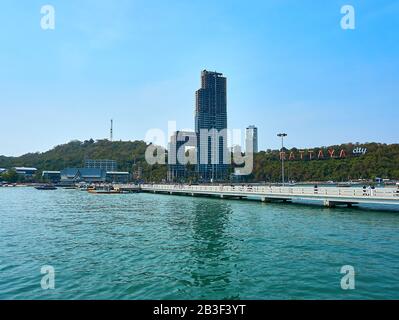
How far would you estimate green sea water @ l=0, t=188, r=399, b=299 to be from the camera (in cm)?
1257

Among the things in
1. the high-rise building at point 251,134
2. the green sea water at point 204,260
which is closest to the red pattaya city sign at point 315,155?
the high-rise building at point 251,134

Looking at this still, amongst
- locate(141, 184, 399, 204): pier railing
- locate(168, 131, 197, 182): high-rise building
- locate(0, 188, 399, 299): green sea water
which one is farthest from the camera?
locate(168, 131, 197, 182): high-rise building

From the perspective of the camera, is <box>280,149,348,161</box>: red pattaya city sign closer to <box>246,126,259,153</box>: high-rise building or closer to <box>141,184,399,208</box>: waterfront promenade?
<box>246,126,259,153</box>: high-rise building

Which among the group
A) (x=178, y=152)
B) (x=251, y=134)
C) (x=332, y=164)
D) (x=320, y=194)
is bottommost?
(x=320, y=194)

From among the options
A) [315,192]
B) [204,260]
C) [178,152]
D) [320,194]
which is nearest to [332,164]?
[178,152]

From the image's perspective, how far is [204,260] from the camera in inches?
672

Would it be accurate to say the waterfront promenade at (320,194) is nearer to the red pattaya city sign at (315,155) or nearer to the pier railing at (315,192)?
the pier railing at (315,192)

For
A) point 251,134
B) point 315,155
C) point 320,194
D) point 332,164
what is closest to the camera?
point 320,194

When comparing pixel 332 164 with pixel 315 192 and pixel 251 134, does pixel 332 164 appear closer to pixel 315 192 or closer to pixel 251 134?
pixel 251 134

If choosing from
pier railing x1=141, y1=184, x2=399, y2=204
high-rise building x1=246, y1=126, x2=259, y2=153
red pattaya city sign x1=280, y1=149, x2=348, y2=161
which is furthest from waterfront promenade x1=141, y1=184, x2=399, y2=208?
red pattaya city sign x1=280, y1=149, x2=348, y2=161

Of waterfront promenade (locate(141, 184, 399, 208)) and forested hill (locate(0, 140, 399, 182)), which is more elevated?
forested hill (locate(0, 140, 399, 182))
